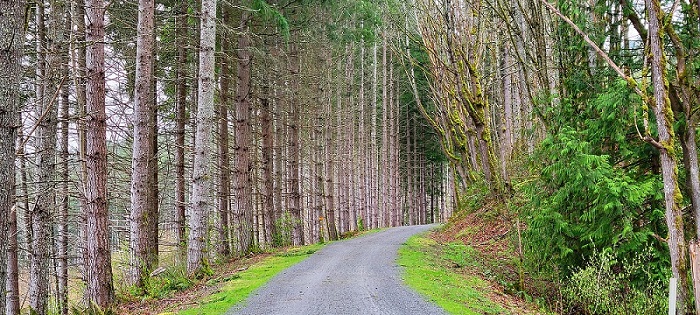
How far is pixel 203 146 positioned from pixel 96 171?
233 centimetres

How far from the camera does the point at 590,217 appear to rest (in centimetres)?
814

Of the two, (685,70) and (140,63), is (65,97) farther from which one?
(685,70)

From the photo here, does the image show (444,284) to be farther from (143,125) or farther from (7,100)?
(7,100)

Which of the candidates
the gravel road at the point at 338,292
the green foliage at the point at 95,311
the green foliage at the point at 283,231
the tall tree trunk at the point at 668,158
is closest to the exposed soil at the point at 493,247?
the gravel road at the point at 338,292

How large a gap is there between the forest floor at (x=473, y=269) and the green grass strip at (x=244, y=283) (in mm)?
2577

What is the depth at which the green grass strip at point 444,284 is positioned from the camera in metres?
6.96

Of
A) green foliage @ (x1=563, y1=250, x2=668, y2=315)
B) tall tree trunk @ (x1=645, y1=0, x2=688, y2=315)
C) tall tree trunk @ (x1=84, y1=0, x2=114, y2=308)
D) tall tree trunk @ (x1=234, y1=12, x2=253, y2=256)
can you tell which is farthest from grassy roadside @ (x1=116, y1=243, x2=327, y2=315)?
tall tree trunk @ (x1=645, y1=0, x2=688, y2=315)

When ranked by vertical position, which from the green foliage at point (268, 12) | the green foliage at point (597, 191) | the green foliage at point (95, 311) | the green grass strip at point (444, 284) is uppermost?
the green foliage at point (268, 12)

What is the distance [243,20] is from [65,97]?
4.60 m

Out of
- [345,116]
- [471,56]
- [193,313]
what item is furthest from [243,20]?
[345,116]

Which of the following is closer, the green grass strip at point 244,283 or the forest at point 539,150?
the forest at point 539,150

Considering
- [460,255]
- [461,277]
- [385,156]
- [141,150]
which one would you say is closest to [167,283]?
[141,150]

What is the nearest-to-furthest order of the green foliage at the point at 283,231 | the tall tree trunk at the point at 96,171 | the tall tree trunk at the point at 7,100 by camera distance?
1. the tall tree trunk at the point at 7,100
2. the tall tree trunk at the point at 96,171
3. the green foliage at the point at 283,231

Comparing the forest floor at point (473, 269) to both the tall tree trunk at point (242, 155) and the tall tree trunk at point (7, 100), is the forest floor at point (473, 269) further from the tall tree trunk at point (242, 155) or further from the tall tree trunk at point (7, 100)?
the tall tree trunk at point (7, 100)
